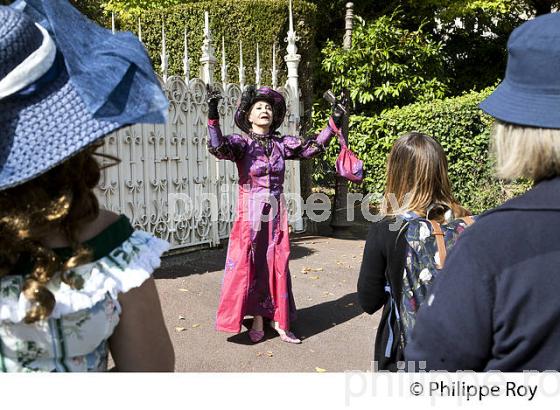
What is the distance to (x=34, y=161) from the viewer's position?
4.18ft

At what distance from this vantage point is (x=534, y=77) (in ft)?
4.55

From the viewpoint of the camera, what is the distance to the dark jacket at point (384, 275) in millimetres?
2484

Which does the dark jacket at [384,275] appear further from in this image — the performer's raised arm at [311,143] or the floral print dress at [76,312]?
the performer's raised arm at [311,143]

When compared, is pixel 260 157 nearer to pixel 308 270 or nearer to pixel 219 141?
pixel 219 141

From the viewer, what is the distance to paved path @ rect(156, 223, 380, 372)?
4.66 meters

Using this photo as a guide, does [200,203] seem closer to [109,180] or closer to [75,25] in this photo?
[109,180]

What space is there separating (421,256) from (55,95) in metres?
1.51

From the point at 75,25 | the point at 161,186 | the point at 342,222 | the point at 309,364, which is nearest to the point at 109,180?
the point at 161,186

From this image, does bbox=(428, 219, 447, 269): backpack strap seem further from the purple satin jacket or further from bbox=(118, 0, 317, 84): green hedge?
bbox=(118, 0, 317, 84): green hedge

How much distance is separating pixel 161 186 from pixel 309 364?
3.37 meters

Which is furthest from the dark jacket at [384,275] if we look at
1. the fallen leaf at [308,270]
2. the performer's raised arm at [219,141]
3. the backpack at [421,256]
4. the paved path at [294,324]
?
the fallen leaf at [308,270]

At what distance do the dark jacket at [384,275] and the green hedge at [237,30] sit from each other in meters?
7.44

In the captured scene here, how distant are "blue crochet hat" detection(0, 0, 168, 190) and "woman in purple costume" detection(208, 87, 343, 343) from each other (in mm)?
3529

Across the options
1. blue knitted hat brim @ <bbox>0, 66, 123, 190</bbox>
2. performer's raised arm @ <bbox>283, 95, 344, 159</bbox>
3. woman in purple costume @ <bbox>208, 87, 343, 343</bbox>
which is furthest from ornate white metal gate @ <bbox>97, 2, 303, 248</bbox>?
blue knitted hat brim @ <bbox>0, 66, 123, 190</bbox>
